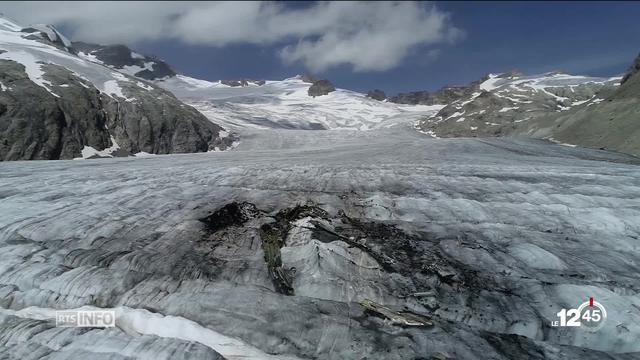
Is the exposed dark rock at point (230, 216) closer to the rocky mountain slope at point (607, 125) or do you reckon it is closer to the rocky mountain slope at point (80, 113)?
the rocky mountain slope at point (607, 125)

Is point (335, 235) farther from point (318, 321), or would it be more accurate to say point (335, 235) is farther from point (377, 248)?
point (318, 321)

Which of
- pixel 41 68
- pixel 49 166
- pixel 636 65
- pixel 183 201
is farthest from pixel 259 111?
pixel 183 201

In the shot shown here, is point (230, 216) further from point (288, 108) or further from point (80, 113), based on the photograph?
point (288, 108)

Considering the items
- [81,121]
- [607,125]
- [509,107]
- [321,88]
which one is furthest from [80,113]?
[321,88]


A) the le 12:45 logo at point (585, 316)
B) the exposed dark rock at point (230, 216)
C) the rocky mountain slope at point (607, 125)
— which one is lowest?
the le 12:45 logo at point (585, 316)

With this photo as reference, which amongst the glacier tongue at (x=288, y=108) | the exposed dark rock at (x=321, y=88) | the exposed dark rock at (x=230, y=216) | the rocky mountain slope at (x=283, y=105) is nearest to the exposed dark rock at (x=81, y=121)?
the rocky mountain slope at (x=283, y=105)

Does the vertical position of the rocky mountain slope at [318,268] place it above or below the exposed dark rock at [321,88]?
below

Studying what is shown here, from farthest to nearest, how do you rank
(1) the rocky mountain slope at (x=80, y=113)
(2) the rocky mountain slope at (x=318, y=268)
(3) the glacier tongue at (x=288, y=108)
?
(3) the glacier tongue at (x=288, y=108) → (1) the rocky mountain slope at (x=80, y=113) → (2) the rocky mountain slope at (x=318, y=268)
